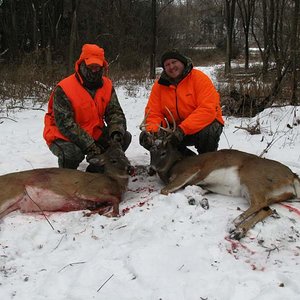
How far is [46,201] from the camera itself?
4008 millimetres

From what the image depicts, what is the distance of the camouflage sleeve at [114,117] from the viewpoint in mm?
4926

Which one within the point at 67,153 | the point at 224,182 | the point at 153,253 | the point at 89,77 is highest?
the point at 89,77

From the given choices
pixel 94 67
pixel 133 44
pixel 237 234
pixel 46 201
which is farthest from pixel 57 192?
pixel 133 44

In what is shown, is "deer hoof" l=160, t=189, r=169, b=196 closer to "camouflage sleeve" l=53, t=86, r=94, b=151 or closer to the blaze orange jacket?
the blaze orange jacket

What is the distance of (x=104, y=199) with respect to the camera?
4.10m

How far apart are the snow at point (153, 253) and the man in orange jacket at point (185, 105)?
30.5 inches

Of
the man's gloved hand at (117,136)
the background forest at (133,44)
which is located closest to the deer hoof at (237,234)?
the man's gloved hand at (117,136)

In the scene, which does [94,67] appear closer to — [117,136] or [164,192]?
[117,136]

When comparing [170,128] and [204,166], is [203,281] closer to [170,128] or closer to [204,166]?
[204,166]

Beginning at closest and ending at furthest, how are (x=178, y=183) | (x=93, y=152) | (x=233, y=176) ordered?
(x=233, y=176) → (x=178, y=183) → (x=93, y=152)

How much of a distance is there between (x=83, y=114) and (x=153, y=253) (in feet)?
7.46

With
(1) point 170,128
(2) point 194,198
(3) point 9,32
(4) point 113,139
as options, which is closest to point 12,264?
(2) point 194,198

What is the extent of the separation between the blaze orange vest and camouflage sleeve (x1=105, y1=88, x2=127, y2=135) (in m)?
0.06

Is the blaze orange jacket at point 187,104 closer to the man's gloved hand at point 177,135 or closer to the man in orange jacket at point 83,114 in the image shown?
the man's gloved hand at point 177,135
